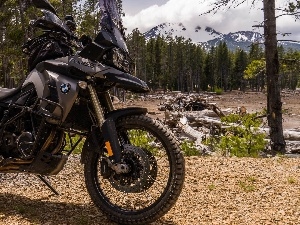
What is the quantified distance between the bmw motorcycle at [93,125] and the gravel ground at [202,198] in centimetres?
41

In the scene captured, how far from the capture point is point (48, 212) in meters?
4.55

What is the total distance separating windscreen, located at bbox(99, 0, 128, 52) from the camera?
3971 mm

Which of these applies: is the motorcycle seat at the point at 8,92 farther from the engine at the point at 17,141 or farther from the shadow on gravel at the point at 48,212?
the shadow on gravel at the point at 48,212

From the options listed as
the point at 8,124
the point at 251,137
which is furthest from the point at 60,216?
the point at 251,137

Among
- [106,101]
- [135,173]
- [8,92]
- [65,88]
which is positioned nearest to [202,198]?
[135,173]

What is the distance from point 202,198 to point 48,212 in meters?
1.80

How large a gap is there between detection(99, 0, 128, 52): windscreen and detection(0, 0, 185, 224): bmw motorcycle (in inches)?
0.4

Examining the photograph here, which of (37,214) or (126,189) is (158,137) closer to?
(126,189)

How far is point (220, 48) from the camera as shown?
118562 millimetres

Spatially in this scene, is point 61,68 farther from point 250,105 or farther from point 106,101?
point 250,105

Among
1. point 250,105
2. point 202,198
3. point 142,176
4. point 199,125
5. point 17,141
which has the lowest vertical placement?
point 250,105

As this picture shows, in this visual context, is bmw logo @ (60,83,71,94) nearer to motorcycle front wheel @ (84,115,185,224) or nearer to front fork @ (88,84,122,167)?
front fork @ (88,84,122,167)

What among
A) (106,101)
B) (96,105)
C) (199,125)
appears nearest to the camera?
(96,105)

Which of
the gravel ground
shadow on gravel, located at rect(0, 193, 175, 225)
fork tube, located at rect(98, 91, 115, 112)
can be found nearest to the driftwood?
the gravel ground
